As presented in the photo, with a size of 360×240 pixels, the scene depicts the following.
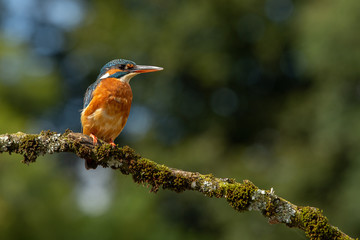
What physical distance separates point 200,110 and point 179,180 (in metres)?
17.9

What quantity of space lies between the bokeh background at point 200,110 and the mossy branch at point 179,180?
31.3 feet

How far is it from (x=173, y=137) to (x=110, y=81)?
15461 mm

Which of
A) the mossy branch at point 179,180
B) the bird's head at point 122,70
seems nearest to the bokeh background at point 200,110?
the bird's head at point 122,70

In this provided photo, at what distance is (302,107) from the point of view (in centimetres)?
1922

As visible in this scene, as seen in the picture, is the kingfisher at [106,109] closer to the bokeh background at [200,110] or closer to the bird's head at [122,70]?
the bird's head at [122,70]

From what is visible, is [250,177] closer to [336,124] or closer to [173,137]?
[336,124]

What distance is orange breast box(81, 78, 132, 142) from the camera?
5.68 metres

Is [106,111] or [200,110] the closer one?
[106,111]

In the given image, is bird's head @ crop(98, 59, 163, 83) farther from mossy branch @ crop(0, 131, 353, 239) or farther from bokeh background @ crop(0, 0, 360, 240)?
bokeh background @ crop(0, 0, 360, 240)

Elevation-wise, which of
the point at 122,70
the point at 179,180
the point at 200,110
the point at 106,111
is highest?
the point at 200,110

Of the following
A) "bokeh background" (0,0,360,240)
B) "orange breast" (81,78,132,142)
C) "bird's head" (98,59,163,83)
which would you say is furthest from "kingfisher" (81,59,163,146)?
"bokeh background" (0,0,360,240)

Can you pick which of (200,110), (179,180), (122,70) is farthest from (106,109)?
(200,110)

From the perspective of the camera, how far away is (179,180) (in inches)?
146

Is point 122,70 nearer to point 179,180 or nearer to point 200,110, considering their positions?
point 179,180
